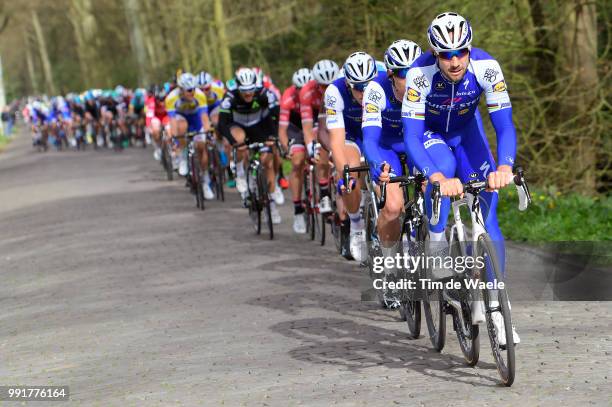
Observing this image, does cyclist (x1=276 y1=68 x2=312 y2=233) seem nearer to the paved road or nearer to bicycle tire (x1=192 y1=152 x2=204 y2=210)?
the paved road

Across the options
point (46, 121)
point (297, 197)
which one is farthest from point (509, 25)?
point (46, 121)

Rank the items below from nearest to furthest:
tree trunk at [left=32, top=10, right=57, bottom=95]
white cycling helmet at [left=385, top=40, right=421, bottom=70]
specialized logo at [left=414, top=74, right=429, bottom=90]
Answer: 1. specialized logo at [left=414, top=74, right=429, bottom=90]
2. white cycling helmet at [left=385, top=40, right=421, bottom=70]
3. tree trunk at [left=32, top=10, right=57, bottom=95]

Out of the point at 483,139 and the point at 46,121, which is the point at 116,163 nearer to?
the point at 46,121

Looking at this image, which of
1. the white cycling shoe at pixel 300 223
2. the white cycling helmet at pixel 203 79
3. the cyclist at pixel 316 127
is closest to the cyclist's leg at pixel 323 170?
the cyclist at pixel 316 127

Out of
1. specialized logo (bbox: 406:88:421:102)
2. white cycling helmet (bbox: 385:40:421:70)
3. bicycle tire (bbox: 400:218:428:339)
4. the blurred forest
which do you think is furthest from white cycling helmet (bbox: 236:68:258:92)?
specialized logo (bbox: 406:88:421:102)

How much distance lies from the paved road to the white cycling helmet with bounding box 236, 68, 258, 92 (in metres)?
1.84

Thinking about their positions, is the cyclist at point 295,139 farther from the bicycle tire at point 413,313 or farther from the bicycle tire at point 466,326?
the bicycle tire at point 466,326

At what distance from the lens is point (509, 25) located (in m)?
18.7

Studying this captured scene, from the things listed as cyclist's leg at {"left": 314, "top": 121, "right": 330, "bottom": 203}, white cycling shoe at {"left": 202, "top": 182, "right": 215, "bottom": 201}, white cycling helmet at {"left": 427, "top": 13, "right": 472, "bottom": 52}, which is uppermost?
white cycling helmet at {"left": 427, "top": 13, "right": 472, "bottom": 52}

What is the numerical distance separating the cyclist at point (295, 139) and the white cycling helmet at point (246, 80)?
2.57 feet

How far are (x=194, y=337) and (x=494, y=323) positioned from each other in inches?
121

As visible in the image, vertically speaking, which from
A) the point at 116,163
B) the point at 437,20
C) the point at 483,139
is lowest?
Answer: the point at 116,163

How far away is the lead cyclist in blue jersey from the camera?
704cm

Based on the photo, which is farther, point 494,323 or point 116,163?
point 116,163
